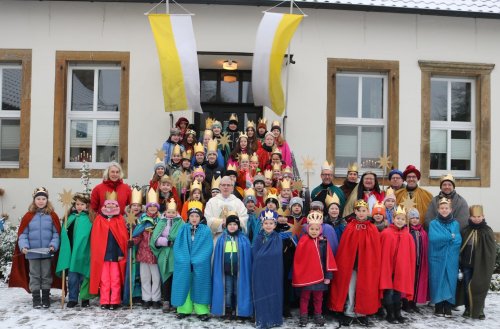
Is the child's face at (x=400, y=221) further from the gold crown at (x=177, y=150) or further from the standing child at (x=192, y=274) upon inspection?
the gold crown at (x=177, y=150)

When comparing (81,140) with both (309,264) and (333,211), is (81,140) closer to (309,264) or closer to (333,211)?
(333,211)

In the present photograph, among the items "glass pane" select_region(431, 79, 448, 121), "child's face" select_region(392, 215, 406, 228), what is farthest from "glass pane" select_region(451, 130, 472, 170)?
"child's face" select_region(392, 215, 406, 228)

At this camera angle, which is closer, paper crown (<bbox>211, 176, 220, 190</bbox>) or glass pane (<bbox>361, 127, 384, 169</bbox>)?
paper crown (<bbox>211, 176, 220, 190</bbox>)

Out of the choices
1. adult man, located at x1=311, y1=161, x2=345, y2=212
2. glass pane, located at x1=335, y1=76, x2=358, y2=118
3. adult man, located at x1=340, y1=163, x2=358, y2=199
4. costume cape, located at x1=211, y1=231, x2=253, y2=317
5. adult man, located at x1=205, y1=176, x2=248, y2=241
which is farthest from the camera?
glass pane, located at x1=335, y1=76, x2=358, y2=118

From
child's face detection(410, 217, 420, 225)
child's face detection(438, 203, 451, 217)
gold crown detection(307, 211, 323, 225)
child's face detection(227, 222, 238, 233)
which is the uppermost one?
child's face detection(438, 203, 451, 217)

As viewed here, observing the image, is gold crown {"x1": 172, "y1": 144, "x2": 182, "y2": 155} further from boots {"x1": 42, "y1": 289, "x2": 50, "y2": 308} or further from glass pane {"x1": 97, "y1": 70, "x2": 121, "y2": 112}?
glass pane {"x1": 97, "y1": 70, "x2": 121, "y2": 112}

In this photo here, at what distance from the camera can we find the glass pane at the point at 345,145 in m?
10.7

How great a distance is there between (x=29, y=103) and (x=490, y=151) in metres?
9.96

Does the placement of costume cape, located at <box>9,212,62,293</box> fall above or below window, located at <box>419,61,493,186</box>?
below

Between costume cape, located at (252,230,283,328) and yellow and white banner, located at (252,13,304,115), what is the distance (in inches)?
154

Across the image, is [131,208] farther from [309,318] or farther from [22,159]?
[22,159]

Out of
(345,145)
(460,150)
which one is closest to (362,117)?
(345,145)

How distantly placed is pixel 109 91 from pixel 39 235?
4834 mm

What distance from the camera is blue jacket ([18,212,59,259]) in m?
6.38
